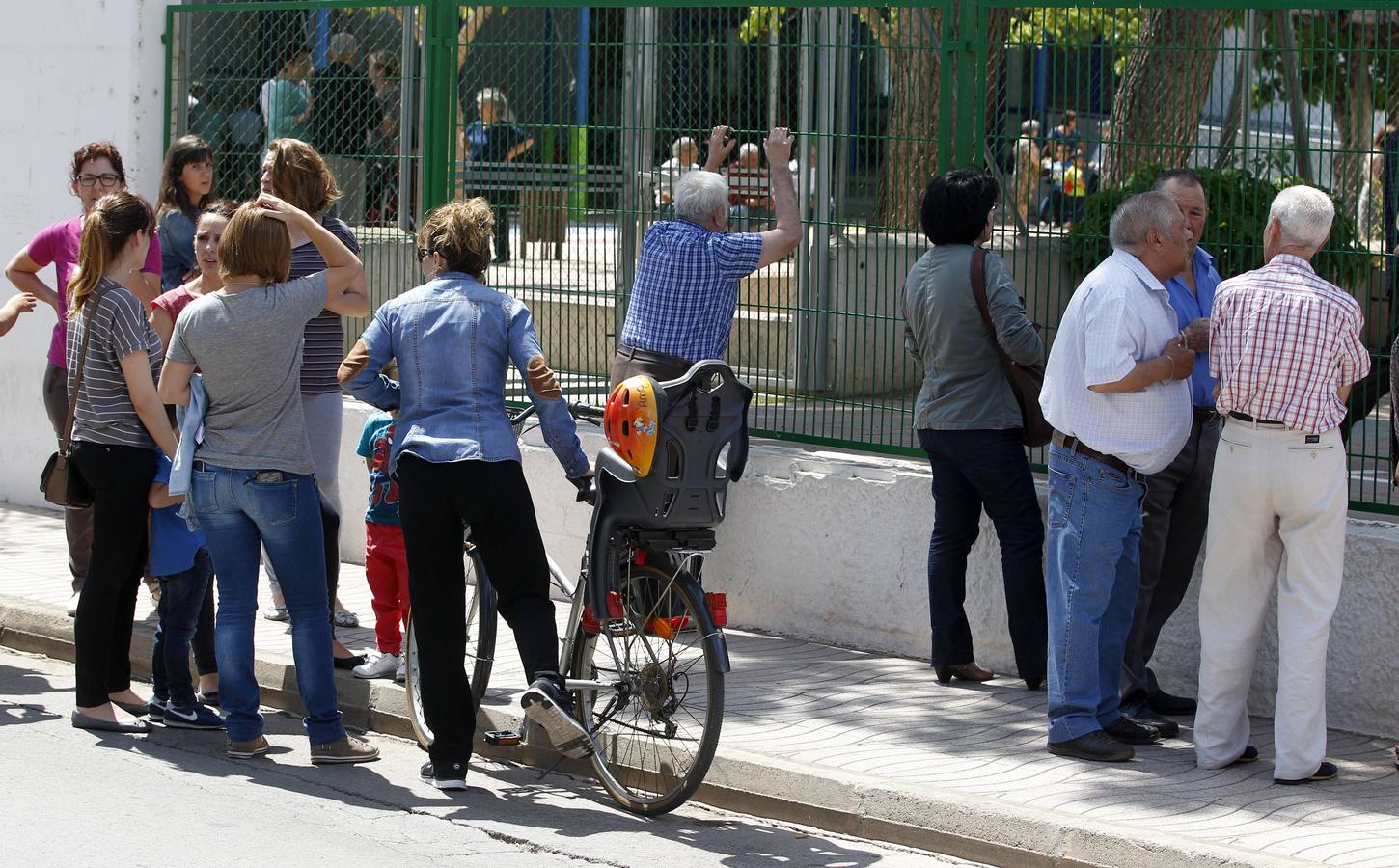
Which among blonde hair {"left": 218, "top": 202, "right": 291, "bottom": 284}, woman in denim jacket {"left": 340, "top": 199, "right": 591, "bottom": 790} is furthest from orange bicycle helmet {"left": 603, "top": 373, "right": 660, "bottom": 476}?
blonde hair {"left": 218, "top": 202, "right": 291, "bottom": 284}

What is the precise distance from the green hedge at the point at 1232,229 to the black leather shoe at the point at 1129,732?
68.6 inches

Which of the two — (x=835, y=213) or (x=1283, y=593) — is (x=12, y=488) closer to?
(x=835, y=213)

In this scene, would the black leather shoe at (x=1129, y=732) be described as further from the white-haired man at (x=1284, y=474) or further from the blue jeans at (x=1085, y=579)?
the white-haired man at (x=1284, y=474)

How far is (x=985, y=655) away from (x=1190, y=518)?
1221mm

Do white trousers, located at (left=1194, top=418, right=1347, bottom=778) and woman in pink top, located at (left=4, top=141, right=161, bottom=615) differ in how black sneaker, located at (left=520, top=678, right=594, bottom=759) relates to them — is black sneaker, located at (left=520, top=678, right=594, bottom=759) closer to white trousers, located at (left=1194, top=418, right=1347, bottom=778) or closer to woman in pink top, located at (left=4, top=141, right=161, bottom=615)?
white trousers, located at (left=1194, top=418, right=1347, bottom=778)

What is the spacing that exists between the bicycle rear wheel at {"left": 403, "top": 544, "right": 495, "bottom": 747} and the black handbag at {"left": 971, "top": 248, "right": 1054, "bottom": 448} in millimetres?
2055

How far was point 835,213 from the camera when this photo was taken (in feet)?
26.8

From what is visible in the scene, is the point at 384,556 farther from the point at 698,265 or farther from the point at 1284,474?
the point at 1284,474

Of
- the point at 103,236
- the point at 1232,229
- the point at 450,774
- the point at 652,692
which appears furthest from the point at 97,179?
the point at 1232,229

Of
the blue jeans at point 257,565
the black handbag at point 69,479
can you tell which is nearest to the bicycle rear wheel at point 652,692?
the blue jeans at point 257,565

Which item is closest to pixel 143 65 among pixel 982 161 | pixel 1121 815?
pixel 982 161

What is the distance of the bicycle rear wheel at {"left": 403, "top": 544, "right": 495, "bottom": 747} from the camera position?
21.4 feet

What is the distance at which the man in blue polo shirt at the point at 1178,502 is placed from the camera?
656 centimetres

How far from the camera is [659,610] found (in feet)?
19.2
